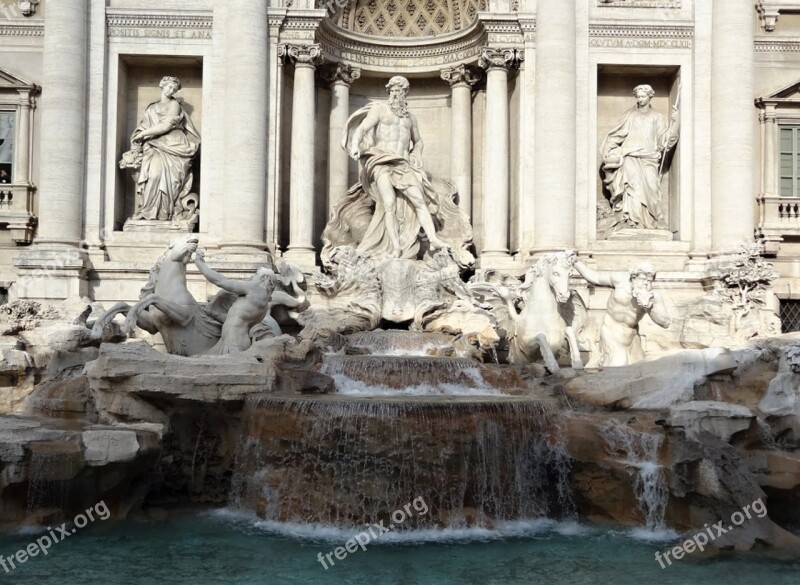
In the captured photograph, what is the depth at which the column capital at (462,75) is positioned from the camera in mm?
17344

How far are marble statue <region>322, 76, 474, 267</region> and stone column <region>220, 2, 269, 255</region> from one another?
155 cm

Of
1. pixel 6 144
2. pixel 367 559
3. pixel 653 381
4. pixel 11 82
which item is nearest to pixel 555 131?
pixel 653 381

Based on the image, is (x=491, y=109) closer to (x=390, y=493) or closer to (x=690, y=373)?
(x=690, y=373)

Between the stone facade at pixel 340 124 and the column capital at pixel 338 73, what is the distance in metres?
0.05

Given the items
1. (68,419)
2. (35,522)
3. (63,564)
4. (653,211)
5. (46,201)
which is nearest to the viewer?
(63,564)

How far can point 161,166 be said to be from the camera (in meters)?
16.1

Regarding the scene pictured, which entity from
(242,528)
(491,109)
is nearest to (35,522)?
(242,528)

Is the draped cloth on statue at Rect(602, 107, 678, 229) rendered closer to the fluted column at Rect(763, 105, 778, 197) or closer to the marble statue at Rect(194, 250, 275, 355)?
the fluted column at Rect(763, 105, 778, 197)

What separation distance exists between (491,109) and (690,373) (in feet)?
24.6

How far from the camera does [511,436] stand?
984 cm

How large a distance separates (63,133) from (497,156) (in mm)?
8161

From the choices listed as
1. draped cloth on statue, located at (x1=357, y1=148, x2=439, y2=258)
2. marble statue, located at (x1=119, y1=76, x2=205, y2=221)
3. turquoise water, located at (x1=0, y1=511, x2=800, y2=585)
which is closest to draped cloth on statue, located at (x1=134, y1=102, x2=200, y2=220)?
marble statue, located at (x1=119, y1=76, x2=205, y2=221)

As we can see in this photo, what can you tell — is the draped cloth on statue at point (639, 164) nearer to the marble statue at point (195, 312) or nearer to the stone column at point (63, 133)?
the marble statue at point (195, 312)

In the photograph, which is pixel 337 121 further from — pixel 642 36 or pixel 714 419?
pixel 714 419
